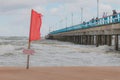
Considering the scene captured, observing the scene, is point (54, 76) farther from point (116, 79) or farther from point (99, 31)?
point (99, 31)

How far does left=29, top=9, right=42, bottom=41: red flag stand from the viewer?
1336cm

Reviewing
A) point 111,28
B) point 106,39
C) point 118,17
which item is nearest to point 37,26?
point 118,17

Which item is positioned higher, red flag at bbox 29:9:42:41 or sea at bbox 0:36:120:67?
red flag at bbox 29:9:42:41

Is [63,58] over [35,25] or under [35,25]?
under

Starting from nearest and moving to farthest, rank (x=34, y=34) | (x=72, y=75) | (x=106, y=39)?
(x=72, y=75)
(x=34, y=34)
(x=106, y=39)

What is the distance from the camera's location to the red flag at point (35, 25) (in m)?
13.4

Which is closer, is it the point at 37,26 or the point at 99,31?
the point at 37,26

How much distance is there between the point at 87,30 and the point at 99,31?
824cm

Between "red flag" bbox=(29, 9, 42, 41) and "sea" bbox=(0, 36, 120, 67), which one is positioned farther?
"sea" bbox=(0, 36, 120, 67)

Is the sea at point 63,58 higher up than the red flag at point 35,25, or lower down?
lower down

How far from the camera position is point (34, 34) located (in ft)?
44.0

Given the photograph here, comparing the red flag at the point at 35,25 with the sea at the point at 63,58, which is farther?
the sea at the point at 63,58

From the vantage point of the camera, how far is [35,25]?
528 inches

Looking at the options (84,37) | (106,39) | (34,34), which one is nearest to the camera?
(34,34)
